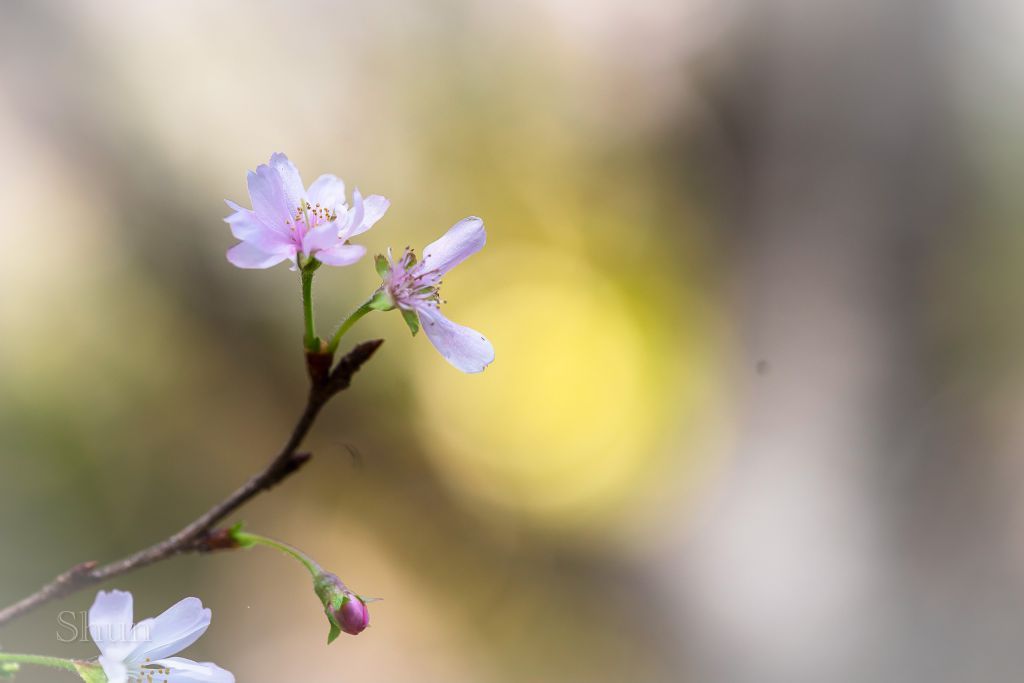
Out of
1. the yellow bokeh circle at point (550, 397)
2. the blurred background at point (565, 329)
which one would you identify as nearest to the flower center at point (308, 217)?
the blurred background at point (565, 329)

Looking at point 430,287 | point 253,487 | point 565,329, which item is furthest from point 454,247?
point 565,329

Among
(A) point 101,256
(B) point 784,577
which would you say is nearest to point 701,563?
(B) point 784,577

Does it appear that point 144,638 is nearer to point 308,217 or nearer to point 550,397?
point 308,217

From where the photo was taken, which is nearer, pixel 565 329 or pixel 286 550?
pixel 286 550

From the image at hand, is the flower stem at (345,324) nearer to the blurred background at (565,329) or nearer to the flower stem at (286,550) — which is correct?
the flower stem at (286,550)

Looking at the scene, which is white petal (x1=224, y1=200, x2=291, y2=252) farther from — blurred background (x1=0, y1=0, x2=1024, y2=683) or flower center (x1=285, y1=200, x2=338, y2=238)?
blurred background (x1=0, y1=0, x2=1024, y2=683)

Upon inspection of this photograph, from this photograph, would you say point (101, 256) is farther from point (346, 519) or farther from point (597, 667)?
point (597, 667)
